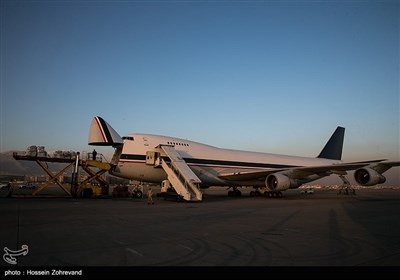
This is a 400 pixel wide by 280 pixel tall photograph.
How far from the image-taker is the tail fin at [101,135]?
22500 millimetres

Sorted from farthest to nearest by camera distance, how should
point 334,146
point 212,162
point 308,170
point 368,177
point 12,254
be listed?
point 334,146 < point 212,162 < point 308,170 < point 368,177 < point 12,254

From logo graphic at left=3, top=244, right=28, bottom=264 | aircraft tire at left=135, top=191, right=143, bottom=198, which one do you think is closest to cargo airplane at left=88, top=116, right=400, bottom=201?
aircraft tire at left=135, top=191, right=143, bottom=198

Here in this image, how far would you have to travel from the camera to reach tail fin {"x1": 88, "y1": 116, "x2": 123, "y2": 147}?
22.5m

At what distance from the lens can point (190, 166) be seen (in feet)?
81.9

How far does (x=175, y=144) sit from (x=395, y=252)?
19.7 metres

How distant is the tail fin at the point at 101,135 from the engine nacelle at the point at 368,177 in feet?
58.9

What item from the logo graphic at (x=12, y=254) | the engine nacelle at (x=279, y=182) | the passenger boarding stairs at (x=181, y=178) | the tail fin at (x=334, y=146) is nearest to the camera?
the logo graphic at (x=12, y=254)

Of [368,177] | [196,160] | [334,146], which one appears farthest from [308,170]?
[334,146]

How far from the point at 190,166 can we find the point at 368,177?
43.5 feet

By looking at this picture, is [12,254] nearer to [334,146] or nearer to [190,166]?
[190,166]

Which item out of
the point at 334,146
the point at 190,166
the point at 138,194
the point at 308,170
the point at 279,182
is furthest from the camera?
the point at 334,146

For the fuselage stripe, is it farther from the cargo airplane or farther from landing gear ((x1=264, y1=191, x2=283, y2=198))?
landing gear ((x1=264, y1=191, x2=283, y2=198))

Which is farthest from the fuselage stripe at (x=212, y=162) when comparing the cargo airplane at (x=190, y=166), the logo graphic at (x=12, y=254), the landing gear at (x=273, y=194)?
the logo graphic at (x=12, y=254)

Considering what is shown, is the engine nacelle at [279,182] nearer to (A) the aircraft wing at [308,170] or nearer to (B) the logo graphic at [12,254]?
(A) the aircraft wing at [308,170]
